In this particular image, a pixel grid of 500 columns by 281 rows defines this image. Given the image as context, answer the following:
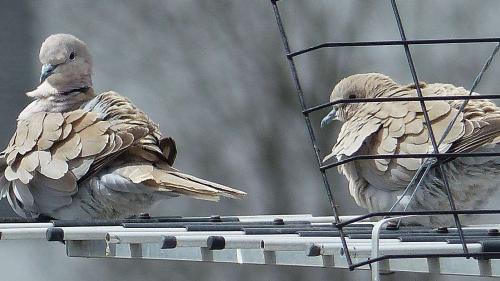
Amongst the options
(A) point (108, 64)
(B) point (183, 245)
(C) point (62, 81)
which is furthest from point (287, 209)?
(B) point (183, 245)

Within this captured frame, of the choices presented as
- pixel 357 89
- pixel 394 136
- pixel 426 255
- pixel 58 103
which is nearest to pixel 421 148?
pixel 394 136

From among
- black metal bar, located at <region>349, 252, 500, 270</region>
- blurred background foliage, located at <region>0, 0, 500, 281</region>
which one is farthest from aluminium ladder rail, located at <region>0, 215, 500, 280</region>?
blurred background foliage, located at <region>0, 0, 500, 281</region>

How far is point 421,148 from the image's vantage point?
133 inches

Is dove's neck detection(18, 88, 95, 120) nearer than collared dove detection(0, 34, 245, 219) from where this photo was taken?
No

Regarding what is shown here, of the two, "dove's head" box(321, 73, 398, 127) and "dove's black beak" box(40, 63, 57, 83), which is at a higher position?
"dove's black beak" box(40, 63, 57, 83)

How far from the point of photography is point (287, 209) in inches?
216

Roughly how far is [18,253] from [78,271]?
0.92 ft

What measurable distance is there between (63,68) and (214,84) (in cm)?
148

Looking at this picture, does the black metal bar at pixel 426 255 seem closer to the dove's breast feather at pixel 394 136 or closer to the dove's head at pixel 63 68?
the dove's breast feather at pixel 394 136

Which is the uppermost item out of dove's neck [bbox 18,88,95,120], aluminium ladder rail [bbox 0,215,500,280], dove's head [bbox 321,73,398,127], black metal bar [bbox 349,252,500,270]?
dove's neck [bbox 18,88,95,120]

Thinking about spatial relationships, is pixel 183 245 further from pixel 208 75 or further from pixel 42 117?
pixel 208 75

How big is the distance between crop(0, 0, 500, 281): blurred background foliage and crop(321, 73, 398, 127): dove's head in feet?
4.33

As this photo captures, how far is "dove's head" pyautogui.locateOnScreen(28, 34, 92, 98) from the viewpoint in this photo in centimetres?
405

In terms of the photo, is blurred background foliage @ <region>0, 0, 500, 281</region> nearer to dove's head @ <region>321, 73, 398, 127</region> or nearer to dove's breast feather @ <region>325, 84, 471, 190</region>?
dove's head @ <region>321, 73, 398, 127</region>
